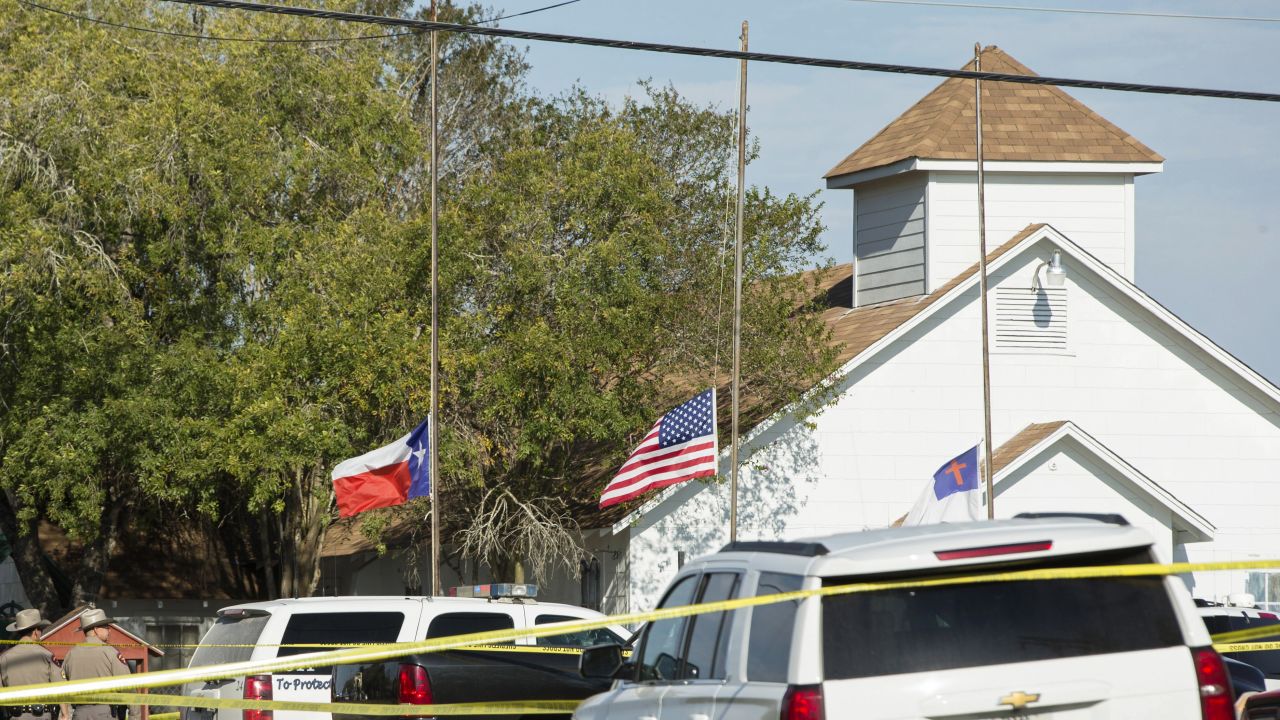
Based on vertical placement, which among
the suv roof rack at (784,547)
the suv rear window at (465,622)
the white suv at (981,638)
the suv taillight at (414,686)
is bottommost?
the suv taillight at (414,686)

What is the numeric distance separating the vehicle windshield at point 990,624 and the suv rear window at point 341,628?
815 centimetres

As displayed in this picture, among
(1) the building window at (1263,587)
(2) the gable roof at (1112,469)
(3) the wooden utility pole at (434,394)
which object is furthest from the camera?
(1) the building window at (1263,587)

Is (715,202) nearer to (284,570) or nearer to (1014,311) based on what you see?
(1014,311)

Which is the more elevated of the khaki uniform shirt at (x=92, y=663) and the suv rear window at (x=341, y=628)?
the suv rear window at (x=341, y=628)

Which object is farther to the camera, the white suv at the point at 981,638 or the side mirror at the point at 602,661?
the side mirror at the point at 602,661

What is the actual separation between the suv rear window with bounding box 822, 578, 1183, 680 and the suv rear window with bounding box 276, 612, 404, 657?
26.7 ft

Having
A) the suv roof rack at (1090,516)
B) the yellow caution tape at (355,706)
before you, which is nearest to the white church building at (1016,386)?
the yellow caution tape at (355,706)

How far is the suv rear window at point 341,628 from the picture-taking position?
13.6 m

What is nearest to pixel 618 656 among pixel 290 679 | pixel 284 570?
pixel 290 679

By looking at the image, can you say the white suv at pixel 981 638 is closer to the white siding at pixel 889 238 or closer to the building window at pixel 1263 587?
the building window at pixel 1263 587

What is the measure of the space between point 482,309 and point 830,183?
871 centimetres

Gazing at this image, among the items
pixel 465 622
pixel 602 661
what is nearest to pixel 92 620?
pixel 465 622

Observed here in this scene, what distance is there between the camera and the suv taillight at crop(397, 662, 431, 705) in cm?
1191

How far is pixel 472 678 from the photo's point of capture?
40.3ft
